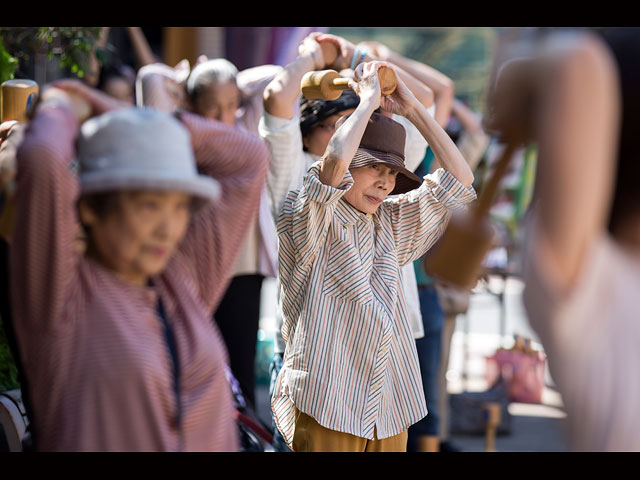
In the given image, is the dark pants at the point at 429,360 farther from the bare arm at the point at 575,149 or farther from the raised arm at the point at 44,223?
the bare arm at the point at 575,149

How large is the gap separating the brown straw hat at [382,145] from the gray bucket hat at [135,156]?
1.13 m

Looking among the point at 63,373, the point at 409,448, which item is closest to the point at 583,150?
the point at 63,373

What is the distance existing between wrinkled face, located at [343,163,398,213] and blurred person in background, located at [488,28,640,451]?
134 cm

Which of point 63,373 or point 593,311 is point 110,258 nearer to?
point 63,373

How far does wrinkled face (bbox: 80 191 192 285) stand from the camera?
195cm

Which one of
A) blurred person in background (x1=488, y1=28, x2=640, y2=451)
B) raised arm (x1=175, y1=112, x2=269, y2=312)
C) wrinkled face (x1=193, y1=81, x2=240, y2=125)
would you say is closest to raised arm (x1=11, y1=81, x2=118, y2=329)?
raised arm (x1=175, y1=112, x2=269, y2=312)

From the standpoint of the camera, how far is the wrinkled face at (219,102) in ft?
14.3

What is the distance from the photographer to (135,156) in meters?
1.93

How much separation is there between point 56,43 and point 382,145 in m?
2.32

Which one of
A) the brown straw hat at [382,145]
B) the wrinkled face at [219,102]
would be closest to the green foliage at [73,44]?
the wrinkled face at [219,102]

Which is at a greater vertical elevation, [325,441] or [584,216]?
[584,216]

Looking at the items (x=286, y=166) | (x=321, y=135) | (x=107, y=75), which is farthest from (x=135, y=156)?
(x=107, y=75)

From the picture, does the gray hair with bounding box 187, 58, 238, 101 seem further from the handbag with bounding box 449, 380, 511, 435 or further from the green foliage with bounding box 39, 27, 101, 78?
the handbag with bounding box 449, 380, 511, 435

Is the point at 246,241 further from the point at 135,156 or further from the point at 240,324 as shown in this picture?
the point at 135,156
